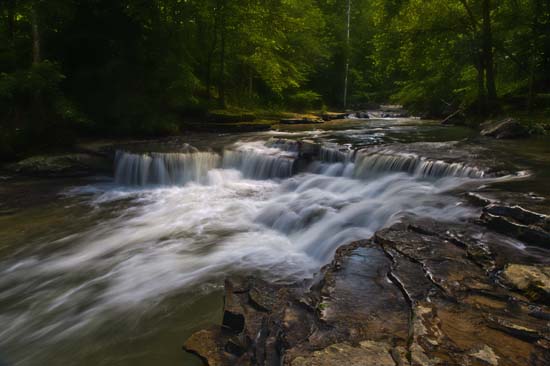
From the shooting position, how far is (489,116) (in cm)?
1434

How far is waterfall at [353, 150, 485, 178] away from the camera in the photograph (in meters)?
7.32

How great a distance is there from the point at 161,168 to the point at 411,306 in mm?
9411

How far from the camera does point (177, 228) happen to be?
24.1ft

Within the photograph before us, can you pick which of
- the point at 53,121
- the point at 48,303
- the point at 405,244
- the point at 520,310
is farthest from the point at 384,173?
the point at 53,121

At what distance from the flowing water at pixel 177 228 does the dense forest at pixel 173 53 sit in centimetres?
269

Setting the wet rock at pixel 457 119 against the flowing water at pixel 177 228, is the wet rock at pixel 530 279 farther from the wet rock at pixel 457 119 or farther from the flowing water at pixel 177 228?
the wet rock at pixel 457 119

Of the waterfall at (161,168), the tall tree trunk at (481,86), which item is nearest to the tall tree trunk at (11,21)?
the waterfall at (161,168)

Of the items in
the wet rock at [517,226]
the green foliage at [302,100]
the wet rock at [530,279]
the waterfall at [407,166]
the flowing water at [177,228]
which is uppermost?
the green foliage at [302,100]

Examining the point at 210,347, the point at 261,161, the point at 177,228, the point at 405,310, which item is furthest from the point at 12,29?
the point at 405,310

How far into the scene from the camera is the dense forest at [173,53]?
36.8 ft

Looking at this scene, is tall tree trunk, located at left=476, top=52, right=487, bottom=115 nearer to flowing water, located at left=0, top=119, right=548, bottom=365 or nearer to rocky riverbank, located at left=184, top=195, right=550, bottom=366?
flowing water, located at left=0, top=119, right=548, bottom=365

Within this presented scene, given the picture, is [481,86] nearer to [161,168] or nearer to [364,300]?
[161,168]

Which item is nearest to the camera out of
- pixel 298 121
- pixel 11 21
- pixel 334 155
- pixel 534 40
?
pixel 334 155

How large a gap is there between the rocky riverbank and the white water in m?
1.19
